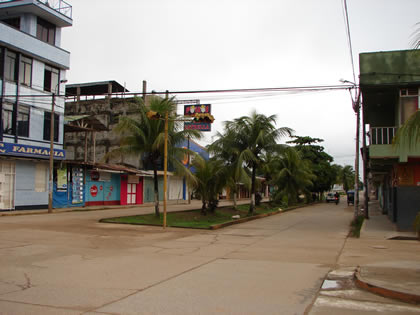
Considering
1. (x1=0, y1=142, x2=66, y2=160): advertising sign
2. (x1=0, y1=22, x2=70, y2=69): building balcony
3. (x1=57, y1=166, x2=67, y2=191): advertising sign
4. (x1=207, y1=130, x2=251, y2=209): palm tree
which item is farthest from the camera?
(x1=57, y1=166, x2=67, y2=191): advertising sign

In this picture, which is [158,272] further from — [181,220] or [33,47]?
[33,47]

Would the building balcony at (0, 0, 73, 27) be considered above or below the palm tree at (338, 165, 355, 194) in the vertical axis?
above

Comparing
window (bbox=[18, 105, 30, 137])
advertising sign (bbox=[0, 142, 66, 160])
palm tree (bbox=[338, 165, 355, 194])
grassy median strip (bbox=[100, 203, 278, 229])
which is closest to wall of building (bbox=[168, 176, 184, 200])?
advertising sign (bbox=[0, 142, 66, 160])

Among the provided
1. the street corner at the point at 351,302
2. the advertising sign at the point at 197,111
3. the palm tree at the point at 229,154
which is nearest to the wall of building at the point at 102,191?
the advertising sign at the point at 197,111

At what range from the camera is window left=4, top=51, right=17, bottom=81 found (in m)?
25.6

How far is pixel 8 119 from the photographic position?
25531mm

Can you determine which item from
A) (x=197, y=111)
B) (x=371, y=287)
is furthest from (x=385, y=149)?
(x=371, y=287)

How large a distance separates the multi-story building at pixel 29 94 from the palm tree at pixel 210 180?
10282 millimetres

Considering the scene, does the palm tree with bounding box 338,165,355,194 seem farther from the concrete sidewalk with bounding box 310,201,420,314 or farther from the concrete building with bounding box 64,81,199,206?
the concrete sidewalk with bounding box 310,201,420,314

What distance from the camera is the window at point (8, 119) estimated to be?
25236mm

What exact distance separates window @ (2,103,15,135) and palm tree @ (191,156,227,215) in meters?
12.3

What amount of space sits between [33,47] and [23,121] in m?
5.28

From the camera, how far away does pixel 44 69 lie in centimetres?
2870

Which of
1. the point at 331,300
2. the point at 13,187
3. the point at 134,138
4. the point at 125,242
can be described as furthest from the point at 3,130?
the point at 331,300
